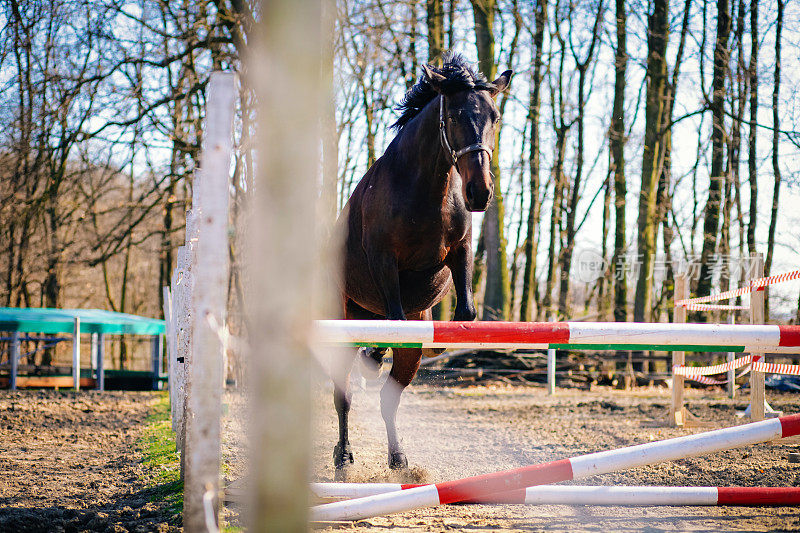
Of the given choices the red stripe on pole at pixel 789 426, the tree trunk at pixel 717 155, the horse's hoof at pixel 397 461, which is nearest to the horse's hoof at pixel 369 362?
→ the horse's hoof at pixel 397 461

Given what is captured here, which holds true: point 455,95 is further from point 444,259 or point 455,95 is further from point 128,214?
point 128,214

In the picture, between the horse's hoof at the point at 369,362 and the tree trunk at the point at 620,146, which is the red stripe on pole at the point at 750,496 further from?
the tree trunk at the point at 620,146

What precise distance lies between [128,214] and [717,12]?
572 inches

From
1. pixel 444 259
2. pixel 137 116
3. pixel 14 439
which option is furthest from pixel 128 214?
pixel 444 259

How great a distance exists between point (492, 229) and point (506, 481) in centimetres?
1381

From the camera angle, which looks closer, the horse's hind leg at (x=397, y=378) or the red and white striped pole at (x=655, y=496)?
the red and white striped pole at (x=655, y=496)

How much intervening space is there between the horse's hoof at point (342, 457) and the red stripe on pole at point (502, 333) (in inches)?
101

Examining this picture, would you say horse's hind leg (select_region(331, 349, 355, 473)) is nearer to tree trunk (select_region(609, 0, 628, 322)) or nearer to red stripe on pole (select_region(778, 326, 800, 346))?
red stripe on pole (select_region(778, 326, 800, 346))

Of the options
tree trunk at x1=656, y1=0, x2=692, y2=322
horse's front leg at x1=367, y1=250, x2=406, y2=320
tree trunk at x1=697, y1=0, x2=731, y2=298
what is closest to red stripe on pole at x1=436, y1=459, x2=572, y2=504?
horse's front leg at x1=367, y1=250, x2=406, y2=320

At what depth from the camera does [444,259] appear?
4480 millimetres

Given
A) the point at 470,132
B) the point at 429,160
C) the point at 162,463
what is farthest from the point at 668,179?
the point at 162,463

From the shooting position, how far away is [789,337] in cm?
269

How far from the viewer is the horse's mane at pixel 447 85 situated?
4.11 metres

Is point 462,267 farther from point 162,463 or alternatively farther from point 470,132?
point 162,463
